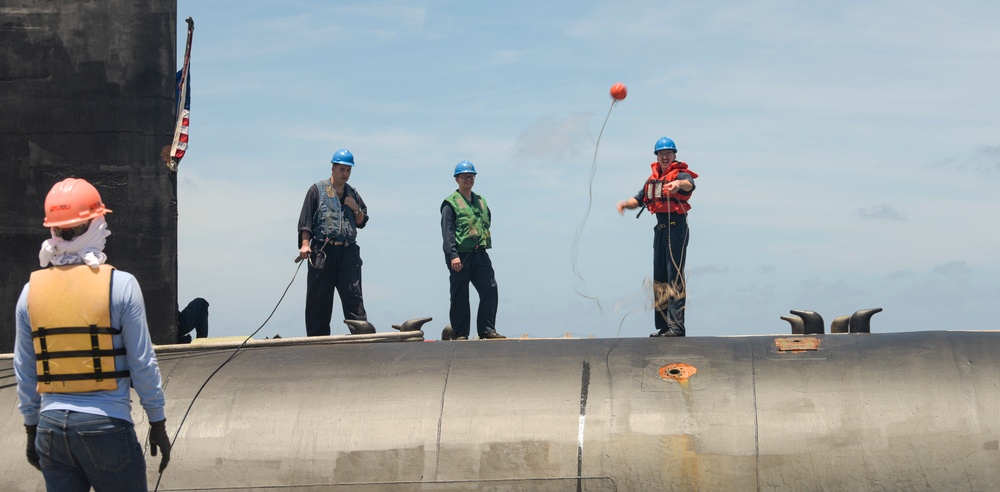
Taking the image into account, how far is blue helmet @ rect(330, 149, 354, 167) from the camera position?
13180 millimetres

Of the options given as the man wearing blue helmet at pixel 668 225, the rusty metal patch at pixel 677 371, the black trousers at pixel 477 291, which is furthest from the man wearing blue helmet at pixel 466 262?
the rusty metal patch at pixel 677 371

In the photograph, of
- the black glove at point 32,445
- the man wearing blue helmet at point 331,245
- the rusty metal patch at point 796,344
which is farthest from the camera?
the man wearing blue helmet at point 331,245

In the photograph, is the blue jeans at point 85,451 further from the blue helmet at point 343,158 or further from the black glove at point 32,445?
the blue helmet at point 343,158

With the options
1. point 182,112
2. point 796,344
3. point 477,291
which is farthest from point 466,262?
point 796,344

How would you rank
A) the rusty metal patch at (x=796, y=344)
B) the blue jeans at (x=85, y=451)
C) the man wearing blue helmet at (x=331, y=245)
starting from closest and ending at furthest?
the blue jeans at (x=85, y=451) < the rusty metal patch at (x=796, y=344) < the man wearing blue helmet at (x=331, y=245)

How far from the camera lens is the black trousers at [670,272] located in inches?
462

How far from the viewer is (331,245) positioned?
13.1 metres

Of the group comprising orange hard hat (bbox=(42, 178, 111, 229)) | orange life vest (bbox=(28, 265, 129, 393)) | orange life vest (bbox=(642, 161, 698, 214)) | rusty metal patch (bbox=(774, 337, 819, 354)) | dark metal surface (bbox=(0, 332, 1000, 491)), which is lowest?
dark metal surface (bbox=(0, 332, 1000, 491))

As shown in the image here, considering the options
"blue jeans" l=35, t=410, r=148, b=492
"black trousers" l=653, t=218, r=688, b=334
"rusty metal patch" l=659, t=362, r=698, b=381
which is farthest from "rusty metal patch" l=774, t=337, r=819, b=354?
"blue jeans" l=35, t=410, r=148, b=492

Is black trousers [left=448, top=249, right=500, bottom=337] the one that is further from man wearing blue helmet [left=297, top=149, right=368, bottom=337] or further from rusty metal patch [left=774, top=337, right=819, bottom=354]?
rusty metal patch [left=774, top=337, right=819, bottom=354]

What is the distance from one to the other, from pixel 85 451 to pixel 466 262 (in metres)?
7.10

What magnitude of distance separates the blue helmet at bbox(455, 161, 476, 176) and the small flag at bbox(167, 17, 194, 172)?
130 inches

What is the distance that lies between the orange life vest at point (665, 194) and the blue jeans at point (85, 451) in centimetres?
687

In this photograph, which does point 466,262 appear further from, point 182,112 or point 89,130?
point 89,130
